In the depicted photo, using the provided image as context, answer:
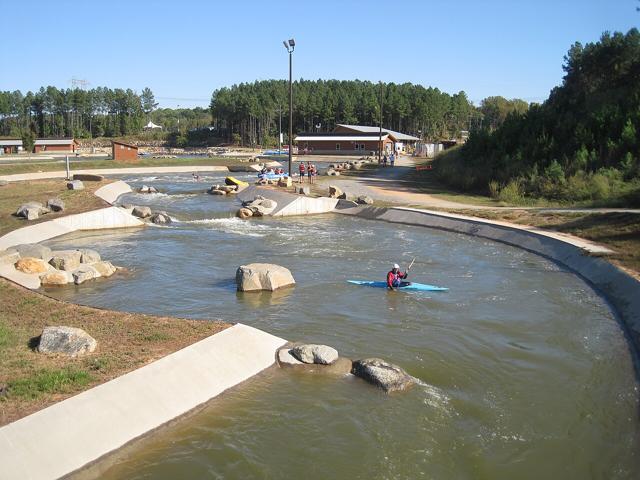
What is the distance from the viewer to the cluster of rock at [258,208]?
33.8 metres

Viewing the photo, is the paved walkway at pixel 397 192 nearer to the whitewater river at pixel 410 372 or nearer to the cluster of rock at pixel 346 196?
the cluster of rock at pixel 346 196

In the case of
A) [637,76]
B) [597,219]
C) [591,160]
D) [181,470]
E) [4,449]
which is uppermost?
[637,76]

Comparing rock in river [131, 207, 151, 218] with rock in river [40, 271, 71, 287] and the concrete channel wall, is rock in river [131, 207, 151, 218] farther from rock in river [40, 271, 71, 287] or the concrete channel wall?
rock in river [40, 271, 71, 287]

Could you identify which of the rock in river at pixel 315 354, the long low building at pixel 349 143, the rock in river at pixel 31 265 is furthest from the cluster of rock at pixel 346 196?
the long low building at pixel 349 143

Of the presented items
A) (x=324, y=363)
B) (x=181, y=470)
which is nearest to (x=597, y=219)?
(x=324, y=363)

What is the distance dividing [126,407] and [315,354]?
396 cm

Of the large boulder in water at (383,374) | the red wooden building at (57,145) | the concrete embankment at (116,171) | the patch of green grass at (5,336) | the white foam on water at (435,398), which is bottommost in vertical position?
the white foam on water at (435,398)

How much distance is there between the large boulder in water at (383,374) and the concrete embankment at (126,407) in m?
1.84

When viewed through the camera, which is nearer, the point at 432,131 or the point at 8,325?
the point at 8,325

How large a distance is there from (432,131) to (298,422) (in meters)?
134

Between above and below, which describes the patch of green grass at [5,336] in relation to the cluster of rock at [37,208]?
below

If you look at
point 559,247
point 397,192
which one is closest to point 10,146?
point 397,192

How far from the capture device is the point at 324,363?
11781 mm

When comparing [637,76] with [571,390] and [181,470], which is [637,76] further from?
[181,470]
